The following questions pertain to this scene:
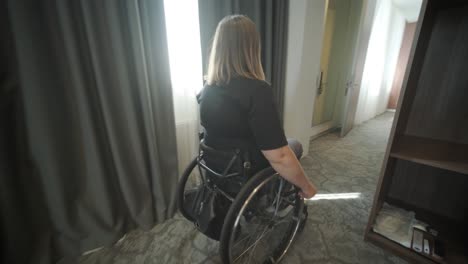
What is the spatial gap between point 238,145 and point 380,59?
14.1 ft

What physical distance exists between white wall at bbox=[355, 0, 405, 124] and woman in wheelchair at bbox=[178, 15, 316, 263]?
346cm

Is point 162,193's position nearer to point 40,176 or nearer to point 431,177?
point 40,176

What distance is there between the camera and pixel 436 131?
40.7 inches

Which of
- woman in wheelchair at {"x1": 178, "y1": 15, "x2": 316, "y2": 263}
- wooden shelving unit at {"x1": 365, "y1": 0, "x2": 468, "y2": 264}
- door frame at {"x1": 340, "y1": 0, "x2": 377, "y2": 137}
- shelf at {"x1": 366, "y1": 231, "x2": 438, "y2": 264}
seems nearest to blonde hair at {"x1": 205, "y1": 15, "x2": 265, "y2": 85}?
woman in wheelchair at {"x1": 178, "y1": 15, "x2": 316, "y2": 263}

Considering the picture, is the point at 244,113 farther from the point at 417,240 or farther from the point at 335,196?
the point at 335,196

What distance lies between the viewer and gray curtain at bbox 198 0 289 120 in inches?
50.8

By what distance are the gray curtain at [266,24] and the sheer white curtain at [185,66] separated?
0.07 metres

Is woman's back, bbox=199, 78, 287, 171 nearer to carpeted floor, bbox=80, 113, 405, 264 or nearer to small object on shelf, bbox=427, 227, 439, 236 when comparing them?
carpeted floor, bbox=80, 113, 405, 264

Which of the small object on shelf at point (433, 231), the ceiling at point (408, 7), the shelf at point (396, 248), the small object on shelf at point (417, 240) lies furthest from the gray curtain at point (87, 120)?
the ceiling at point (408, 7)

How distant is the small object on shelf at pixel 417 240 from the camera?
3.21ft

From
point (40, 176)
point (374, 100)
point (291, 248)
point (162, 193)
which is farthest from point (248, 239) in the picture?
point (374, 100)

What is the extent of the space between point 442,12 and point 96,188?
6.81ft

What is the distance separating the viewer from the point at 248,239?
1056 millimetres

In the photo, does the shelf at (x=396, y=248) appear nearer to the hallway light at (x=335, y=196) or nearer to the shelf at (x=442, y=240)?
the shelf at (x=442, y=240)
